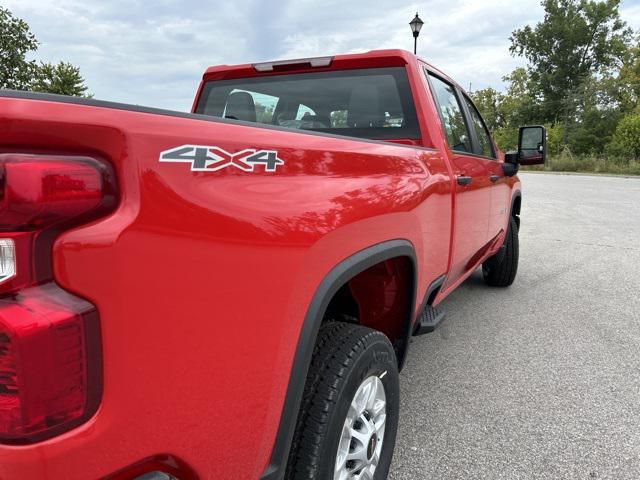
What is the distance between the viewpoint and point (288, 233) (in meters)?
1.22

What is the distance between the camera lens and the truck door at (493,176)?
3570mm

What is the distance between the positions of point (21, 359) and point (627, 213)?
465 inches

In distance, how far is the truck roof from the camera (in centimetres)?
266

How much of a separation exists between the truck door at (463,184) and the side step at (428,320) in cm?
24

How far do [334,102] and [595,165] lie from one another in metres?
30.5

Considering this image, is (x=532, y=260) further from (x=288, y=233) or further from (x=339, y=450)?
(x=288, y=233)

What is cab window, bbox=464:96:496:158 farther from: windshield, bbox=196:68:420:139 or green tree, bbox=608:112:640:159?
green tree, bbox=608:112:640:159

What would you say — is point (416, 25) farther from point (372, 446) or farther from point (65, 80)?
point (65, 80)

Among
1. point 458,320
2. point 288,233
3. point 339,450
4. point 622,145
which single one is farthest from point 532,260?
point 622,145

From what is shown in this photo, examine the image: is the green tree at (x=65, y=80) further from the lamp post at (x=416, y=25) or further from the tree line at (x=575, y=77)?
the tree line at (x=575, y=77)

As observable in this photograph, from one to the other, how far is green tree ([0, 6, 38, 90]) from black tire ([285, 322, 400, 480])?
73.3 feet

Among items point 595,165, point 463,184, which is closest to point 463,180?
point 463,184

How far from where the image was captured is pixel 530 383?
9.55ft

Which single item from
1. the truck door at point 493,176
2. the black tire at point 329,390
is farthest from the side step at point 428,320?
the truck door at point 493,176
